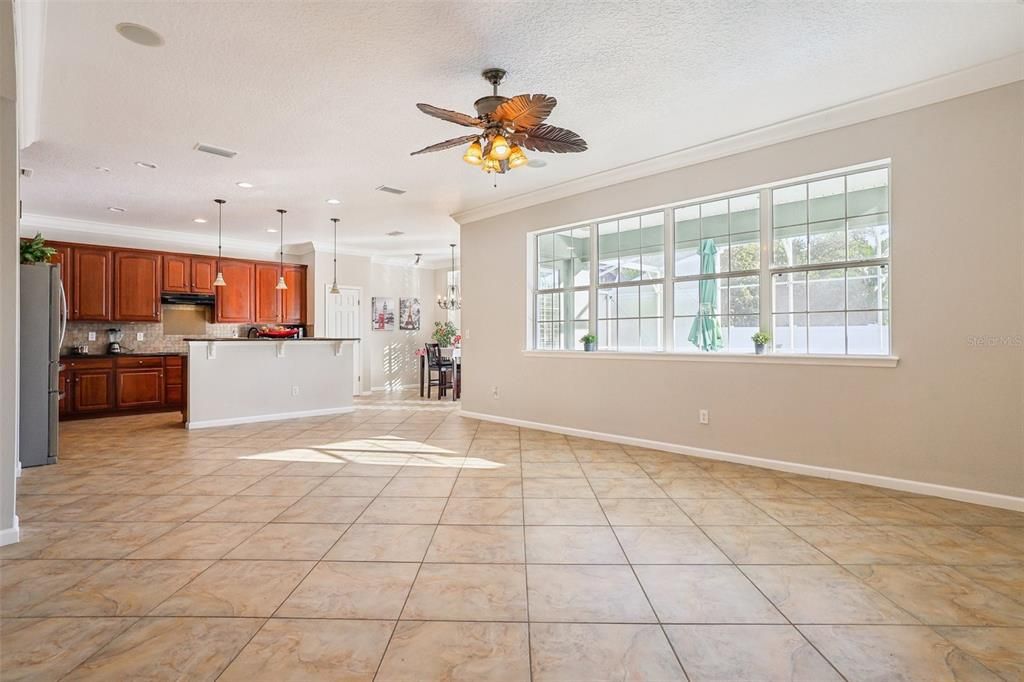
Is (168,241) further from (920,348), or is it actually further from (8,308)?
(920,348)

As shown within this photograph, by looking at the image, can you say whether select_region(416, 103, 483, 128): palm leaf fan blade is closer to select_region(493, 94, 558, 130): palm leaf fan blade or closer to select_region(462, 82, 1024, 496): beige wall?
select_region(493, 94, 558, 130): palm leaf fan blade

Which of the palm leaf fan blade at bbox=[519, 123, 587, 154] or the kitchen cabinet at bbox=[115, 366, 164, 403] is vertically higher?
the palm leaf fan blade at bbox=[519, 123, 587, 154]

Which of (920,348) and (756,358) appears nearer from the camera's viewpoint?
(920,348)

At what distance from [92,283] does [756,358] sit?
8.45 meters

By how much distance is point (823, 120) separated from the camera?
3740 mm

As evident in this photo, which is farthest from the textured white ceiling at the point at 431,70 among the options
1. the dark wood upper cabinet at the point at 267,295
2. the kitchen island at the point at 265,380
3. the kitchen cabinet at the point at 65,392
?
the dark wood upper cabinet at the point at 267,295

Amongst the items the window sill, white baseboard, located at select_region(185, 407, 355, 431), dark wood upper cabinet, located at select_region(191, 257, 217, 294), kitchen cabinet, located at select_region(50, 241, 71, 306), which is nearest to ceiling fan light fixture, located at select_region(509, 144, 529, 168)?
the window sill

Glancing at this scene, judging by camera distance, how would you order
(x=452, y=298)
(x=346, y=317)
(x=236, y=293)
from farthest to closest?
(x=452, y=298), (x=346, y=317), (x=236, y=293)

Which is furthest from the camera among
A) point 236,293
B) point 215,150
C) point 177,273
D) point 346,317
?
point 346,317

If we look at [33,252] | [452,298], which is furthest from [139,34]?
[452,298]

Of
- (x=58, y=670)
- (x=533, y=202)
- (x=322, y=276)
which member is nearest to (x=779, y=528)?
(x=58, y=670)

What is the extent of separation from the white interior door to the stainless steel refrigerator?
185 inches

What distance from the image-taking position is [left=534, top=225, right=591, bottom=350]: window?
5574 millimetres

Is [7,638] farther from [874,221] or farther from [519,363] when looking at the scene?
[874,221]
